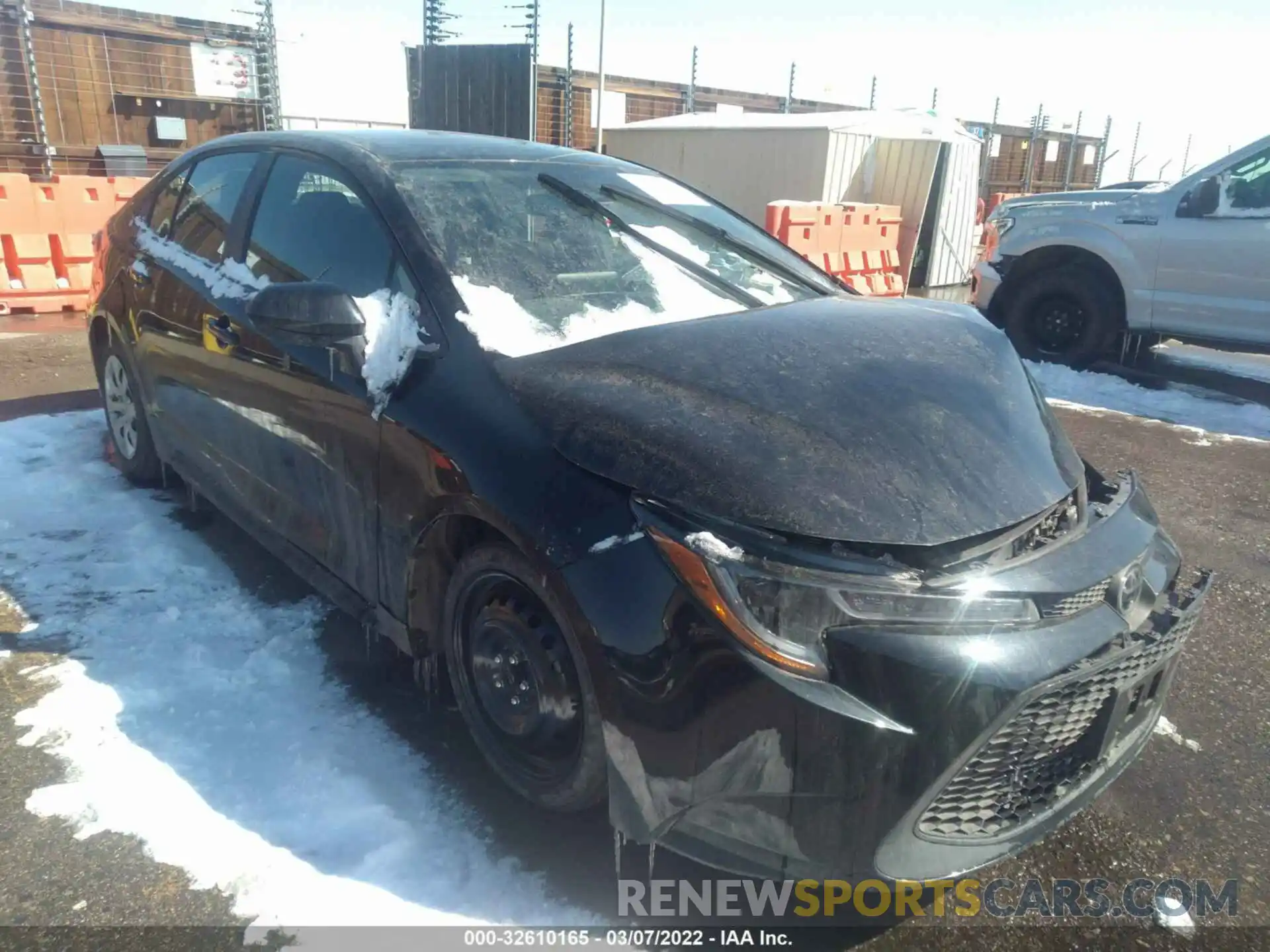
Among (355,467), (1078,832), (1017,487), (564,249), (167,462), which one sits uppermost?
(564,249)

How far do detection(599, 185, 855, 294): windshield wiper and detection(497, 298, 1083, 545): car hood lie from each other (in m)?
0.69

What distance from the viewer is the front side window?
259 inches

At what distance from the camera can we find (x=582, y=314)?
2.46 m

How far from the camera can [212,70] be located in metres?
15.2

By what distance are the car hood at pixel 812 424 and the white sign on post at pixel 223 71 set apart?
16026 millimetres

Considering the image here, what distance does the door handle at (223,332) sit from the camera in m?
2.99

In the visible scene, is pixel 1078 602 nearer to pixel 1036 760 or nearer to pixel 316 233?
pixel 1036 760

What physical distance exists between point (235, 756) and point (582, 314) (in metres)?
1.55

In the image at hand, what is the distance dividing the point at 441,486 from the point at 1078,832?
1.89 m

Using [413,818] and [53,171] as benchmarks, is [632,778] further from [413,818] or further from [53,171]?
[53,171]

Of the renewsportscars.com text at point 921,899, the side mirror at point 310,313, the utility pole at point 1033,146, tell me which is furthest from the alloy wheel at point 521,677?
the utility pole at point 1033,146

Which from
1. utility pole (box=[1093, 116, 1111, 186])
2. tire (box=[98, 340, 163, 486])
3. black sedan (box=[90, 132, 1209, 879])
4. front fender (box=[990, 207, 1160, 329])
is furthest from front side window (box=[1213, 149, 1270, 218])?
utility pole (box=[1093, 116, 1111, 186])

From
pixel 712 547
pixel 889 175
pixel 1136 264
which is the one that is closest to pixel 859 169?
A: pixel 889 175

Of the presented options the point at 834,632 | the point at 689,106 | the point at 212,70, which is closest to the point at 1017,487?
the point at 834,632
